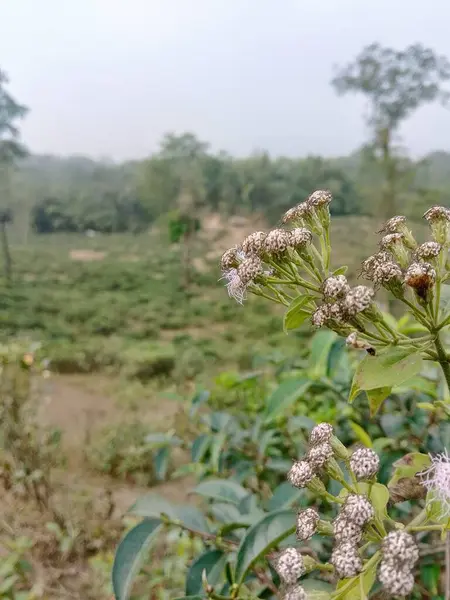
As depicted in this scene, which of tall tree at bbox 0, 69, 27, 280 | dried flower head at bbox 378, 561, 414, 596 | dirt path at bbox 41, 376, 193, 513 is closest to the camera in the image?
dried flower head at bbox 378, 561, 414, 596

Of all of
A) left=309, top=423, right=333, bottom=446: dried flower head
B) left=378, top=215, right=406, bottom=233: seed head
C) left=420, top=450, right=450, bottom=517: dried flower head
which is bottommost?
left=420, top=450, right=450, bottom=517: dried flower head

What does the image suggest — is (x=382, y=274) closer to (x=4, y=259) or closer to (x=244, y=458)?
(x=244, y=458)

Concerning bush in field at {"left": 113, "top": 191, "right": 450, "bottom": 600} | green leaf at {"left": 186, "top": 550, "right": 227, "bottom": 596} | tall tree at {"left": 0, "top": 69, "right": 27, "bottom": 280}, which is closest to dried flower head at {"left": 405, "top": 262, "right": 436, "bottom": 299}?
bush in field at {"left": 113, "top": 191, "right": 450, "bottom": 600}

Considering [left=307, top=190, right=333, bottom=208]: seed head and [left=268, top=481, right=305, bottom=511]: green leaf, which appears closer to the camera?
[left=307, top=190, right=333, bottom=208]: seed head

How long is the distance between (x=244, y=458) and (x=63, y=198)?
88.5 inches

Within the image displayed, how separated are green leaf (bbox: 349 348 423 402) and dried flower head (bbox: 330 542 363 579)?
5 centimetres

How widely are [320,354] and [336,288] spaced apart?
31 cm

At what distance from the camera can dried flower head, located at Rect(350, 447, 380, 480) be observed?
0.20 metres

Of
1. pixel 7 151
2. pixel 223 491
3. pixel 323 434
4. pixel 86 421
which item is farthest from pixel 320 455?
pixel 7 151

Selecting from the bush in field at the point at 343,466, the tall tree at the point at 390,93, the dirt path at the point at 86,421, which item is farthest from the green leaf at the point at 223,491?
the tall tree at the point at 390,93

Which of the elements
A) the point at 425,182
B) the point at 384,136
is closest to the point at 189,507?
the point at 425,182

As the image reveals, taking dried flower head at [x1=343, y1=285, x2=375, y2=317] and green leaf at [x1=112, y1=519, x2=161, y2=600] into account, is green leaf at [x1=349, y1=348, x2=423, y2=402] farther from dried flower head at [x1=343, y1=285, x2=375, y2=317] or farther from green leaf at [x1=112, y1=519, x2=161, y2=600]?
green leaf at [x1=112, y1=519, x2=161, y2=600]

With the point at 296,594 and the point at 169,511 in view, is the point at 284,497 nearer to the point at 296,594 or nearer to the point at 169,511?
the point at 169,511

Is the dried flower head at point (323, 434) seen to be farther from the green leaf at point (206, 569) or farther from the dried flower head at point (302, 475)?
the green leaf at point (206, 569)
